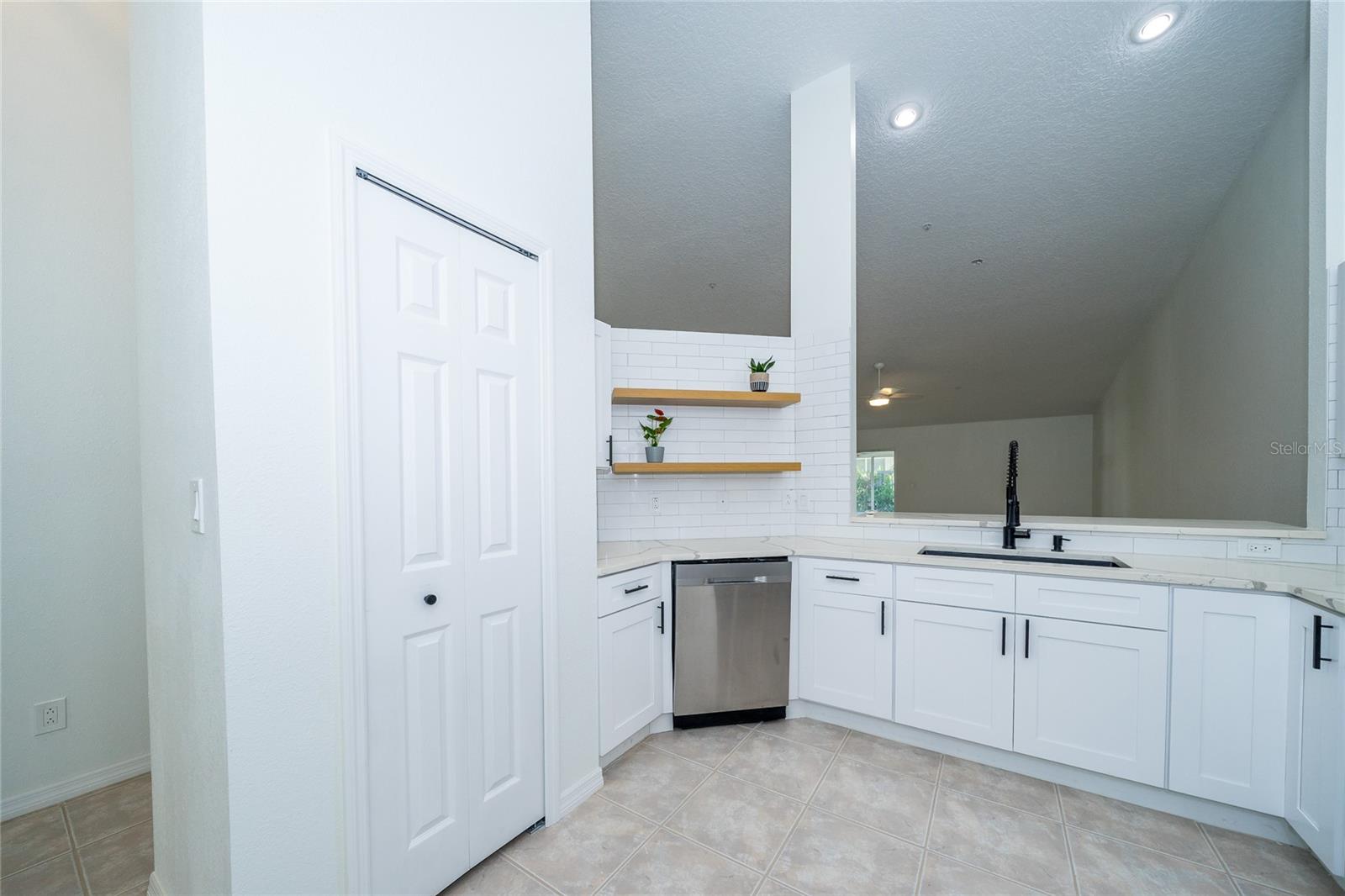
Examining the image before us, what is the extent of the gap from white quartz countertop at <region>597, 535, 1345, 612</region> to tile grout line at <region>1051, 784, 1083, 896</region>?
2.87ft

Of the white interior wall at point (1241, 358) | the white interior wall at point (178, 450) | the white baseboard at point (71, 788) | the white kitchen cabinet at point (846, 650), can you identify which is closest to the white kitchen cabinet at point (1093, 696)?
the white kitchen cabinet at point (846, 650)

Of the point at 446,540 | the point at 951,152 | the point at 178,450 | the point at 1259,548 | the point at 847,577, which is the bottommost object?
the point at 847,577

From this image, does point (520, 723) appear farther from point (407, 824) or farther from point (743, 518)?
point (743, 518)

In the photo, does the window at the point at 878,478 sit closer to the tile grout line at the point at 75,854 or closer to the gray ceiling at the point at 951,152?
the gray ceiling at the point at 951,152

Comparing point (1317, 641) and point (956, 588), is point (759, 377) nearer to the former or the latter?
point (956, 588)

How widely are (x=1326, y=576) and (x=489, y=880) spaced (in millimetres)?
3056

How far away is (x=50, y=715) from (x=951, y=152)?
18.9ft

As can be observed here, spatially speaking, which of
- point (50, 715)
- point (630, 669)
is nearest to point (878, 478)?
point (630, 669)

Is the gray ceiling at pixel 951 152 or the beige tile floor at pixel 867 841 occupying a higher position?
the gray ceiling at pixel 951 152

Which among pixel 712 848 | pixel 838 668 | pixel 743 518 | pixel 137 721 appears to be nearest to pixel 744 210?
pixel 743 518

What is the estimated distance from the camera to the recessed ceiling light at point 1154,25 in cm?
270

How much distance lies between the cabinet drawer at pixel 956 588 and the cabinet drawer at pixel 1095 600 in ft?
0.21

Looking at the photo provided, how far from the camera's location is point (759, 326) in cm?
702

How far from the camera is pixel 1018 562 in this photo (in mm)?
2229
